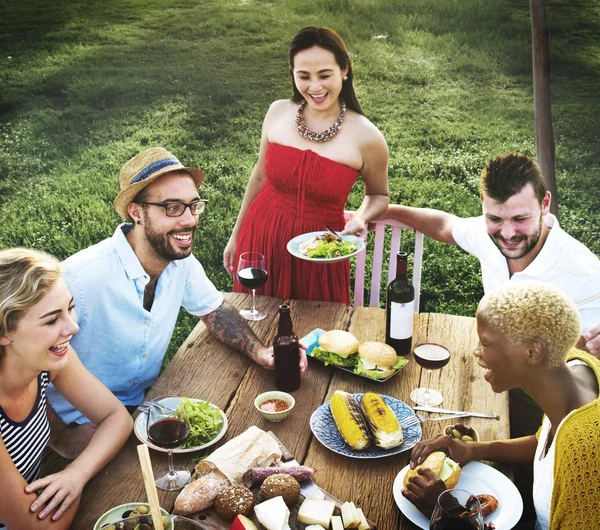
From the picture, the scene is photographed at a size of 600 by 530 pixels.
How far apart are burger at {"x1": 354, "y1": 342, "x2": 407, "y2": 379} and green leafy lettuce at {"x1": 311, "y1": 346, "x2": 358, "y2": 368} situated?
0.04 metres

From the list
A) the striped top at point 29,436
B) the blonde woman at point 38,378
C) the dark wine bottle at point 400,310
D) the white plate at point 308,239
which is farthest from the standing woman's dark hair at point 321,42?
the striped top at point 29,436

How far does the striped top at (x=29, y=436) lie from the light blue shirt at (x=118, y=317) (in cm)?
43

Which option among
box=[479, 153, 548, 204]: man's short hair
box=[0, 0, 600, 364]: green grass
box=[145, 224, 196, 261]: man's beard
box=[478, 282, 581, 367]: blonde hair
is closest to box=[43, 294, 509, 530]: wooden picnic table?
box=[145, 224, 196, 261]: man's beard

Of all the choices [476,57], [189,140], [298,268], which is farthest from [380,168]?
[476,57]

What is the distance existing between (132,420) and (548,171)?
3721 millimetres

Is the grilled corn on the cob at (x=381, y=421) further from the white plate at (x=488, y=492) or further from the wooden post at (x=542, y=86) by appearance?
the wooden post at (x=542, y=86)

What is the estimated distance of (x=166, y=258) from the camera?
3072 mm

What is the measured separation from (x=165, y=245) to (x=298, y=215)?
1.31m

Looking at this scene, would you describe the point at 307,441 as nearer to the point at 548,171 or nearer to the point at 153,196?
the point at 153,196

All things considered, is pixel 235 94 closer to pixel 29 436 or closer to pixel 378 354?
pixel 378 354

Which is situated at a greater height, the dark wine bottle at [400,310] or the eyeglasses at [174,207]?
the eyeglasses at [174,207]

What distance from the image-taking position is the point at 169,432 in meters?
2.19

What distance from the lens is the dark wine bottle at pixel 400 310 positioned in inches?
113

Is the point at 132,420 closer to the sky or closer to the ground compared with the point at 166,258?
closer to the ground
